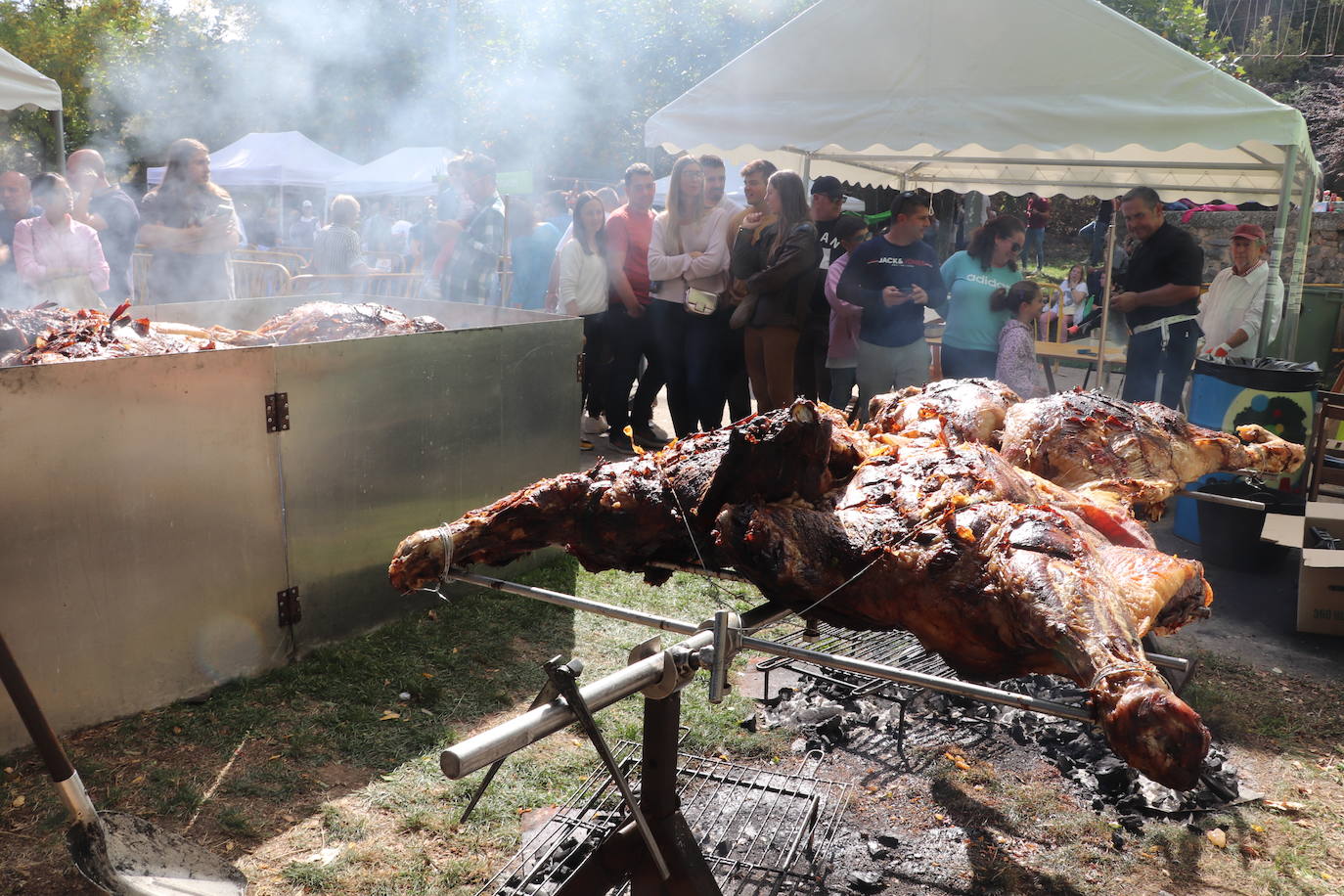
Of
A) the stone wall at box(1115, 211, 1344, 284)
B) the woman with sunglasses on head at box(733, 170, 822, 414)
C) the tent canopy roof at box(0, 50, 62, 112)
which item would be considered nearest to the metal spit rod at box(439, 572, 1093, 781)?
the woman with sunglasses on head at box(733, 170, 822, 414)

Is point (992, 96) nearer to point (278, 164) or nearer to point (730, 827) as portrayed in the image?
point (730, 827)

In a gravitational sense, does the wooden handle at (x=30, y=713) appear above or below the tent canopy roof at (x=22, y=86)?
below

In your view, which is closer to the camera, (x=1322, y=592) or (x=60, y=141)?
(x=1322, y=592)

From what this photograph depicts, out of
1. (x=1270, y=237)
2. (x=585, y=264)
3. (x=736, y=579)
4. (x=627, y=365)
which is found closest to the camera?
(x=736, y=579)

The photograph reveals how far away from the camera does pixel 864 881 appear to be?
2.95 m

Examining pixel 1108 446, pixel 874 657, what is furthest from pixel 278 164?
pixel 1108 446

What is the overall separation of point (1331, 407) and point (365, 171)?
1715cm

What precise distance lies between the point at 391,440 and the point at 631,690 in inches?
124

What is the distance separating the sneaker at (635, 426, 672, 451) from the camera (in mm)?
8281

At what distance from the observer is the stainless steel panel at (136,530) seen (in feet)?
10.9

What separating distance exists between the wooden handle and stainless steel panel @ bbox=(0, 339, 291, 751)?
121 centimetres

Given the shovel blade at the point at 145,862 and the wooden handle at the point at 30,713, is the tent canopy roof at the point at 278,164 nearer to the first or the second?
the shovel blade at the point at 145,862

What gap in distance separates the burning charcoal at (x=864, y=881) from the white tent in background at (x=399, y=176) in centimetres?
1699

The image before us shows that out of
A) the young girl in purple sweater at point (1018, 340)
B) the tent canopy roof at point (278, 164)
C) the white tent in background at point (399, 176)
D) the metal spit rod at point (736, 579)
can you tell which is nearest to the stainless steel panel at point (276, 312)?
the young girl in purple sweater at point (1018, 340)
